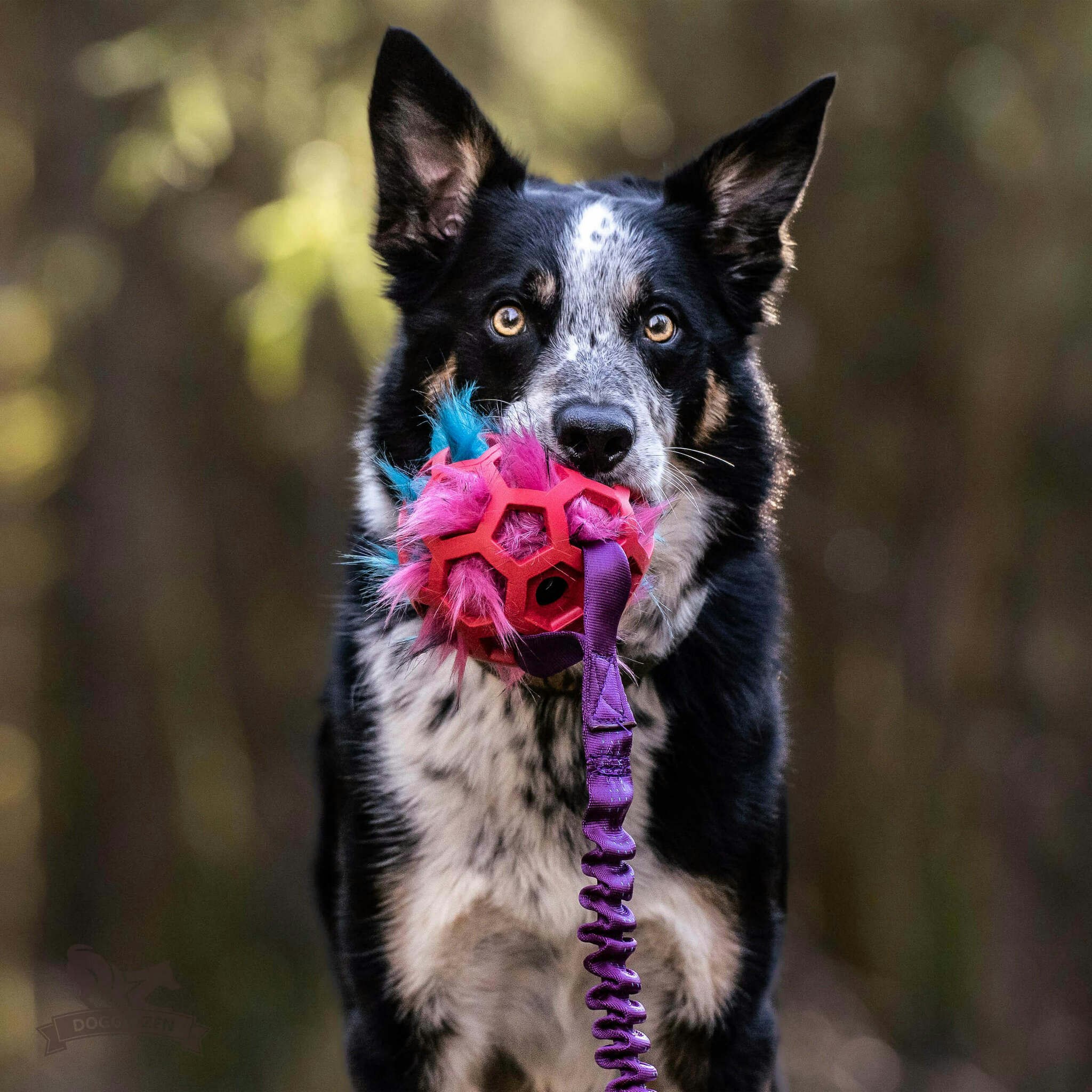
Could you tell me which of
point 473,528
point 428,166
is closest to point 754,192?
point 428,166

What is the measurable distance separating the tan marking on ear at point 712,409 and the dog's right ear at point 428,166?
656 mm

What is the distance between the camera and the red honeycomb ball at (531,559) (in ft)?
6.57

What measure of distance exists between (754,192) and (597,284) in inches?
20.5

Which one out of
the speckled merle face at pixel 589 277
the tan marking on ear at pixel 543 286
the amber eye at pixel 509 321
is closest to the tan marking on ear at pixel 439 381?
the speckled merle face at pixel 589 277

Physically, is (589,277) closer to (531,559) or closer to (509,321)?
(509,321)

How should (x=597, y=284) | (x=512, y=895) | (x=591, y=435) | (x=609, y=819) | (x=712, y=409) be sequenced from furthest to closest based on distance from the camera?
1. (x=712, y=409)
2. (x=597, y=284)
3. (x=512, y=895)
4. (x=591, y=435)
5. (x=609, y=819)

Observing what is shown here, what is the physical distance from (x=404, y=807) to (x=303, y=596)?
12.1 feet

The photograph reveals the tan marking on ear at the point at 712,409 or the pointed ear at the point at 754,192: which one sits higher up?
the pointed ear at the point at 754,192

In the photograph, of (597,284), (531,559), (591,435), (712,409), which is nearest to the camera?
(531,559)

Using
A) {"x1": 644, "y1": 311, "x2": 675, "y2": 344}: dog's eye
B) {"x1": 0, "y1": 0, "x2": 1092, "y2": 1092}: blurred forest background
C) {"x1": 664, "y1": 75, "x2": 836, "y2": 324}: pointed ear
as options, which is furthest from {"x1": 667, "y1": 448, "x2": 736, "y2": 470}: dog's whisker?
{"x1": 0, "y1": 0, "x2": 1092, "y2": 1092}: blurred forest background

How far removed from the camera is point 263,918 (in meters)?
6.06

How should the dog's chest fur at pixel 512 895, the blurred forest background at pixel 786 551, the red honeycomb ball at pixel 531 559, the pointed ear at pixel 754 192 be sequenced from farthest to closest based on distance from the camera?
the blurred forest background at pixel 786 551 → the pointed ear at pixel 754 192 → the dog's chest fur at pixel 512 895 → the red honeycomb ball at pixel 531 559

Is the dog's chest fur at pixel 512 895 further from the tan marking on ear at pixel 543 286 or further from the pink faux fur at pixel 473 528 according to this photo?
the tan marking on ear at pixel 543 286

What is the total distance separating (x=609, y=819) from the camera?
1.87 metres
